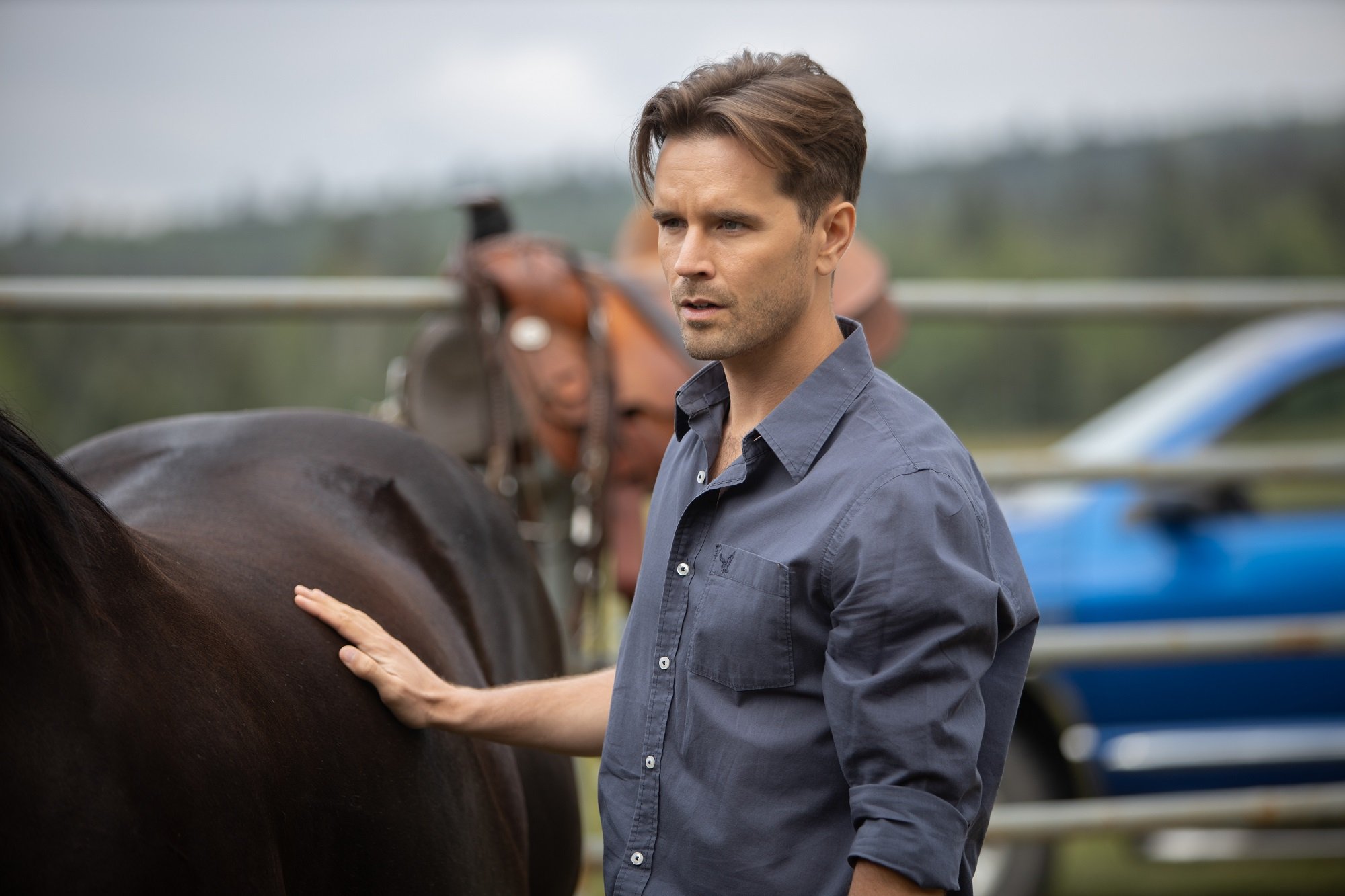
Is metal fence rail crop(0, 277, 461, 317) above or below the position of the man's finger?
above

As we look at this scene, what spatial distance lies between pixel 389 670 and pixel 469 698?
0.09 metres

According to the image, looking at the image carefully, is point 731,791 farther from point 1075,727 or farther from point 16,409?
point 1075,727

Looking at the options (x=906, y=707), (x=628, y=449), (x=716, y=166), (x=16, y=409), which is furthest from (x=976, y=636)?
(x=628, y=449)

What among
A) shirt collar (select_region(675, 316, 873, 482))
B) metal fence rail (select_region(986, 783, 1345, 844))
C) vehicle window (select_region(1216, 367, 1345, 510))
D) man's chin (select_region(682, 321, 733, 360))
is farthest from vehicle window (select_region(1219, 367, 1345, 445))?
man's chin (select_region(682, 321, 733, 360))

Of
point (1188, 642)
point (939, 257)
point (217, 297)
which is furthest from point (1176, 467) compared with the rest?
point (939, 257)

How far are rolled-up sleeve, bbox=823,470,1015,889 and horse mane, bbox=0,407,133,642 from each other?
1.98 ft

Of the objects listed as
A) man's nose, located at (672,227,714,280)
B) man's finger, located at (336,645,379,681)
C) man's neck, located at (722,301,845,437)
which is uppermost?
man's nose, located at (672,227,714,280)

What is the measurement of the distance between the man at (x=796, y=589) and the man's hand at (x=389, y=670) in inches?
8.6

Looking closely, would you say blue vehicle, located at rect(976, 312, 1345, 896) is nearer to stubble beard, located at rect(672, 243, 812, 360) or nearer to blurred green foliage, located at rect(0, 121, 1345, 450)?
blurred green foliage, located at rect(0, 121, 1345, 450)

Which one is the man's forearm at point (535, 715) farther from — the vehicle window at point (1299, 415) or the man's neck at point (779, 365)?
the vehicle window at point (1299, 415)

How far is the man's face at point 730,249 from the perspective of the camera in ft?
3.51

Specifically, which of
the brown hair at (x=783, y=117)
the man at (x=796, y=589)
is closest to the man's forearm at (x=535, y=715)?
the man at (x=796, y=589)

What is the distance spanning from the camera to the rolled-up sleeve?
960 mm

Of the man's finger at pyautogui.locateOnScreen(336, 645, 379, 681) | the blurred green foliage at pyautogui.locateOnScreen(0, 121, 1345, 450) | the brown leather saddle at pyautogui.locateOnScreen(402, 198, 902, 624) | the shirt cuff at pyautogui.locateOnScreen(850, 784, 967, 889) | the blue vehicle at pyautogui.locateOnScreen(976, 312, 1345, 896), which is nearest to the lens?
the shirt cuff at pyautogui.locateOnScreen(850, 784, 967, 889)
